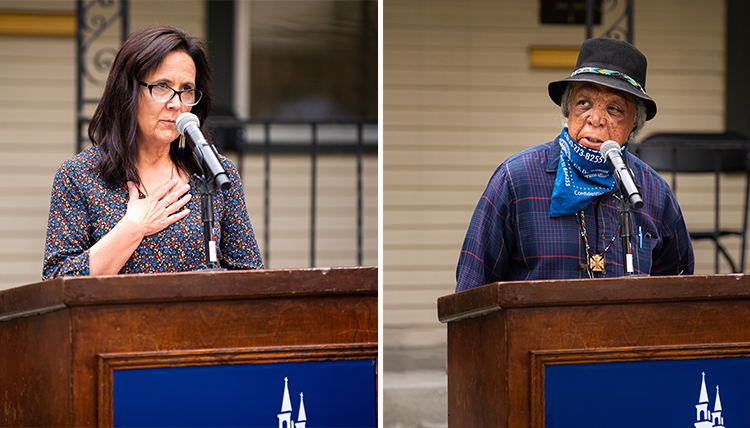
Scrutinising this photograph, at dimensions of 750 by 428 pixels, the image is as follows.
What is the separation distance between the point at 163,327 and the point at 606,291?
960mm

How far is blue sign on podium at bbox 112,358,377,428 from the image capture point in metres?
1.78

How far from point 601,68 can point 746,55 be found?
4.43 metres

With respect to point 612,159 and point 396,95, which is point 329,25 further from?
point 612,159

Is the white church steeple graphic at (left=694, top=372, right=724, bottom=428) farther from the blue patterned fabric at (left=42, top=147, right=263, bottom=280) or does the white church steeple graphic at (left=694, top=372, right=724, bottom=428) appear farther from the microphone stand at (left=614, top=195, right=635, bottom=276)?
the blue patterned fabric at (left=42, top=147, right=263, bottom=280)

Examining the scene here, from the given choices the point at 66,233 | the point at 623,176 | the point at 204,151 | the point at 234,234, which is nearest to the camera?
the point at 204,151

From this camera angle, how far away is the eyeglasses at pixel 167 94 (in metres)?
2.47

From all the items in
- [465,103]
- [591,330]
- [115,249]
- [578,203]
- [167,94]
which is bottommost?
[591,330]

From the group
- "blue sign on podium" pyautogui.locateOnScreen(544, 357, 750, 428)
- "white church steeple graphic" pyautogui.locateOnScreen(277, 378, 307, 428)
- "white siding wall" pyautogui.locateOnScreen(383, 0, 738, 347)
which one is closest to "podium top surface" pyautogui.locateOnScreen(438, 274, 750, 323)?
"blue sign on podium" pyautogui.locateOnScreen(544, 357, 750, 428)

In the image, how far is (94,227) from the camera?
2.35 meters

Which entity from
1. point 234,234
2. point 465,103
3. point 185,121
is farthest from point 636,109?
point 465,103

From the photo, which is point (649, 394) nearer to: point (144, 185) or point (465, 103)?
point (144, 185)

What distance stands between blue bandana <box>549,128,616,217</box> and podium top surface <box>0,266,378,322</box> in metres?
0.87

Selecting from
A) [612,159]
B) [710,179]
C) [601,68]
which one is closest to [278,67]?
[710,179]

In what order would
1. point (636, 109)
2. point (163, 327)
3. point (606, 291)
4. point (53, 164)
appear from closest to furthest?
1. point (163, 327)
2. point (606, 291)
3. point (636, 109)
4. point (53, 164)
